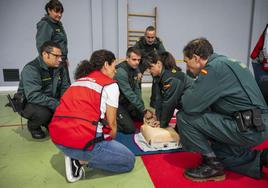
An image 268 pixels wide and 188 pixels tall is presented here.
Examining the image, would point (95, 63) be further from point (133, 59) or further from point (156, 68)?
point (133, 59)

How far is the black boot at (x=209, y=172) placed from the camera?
1.75 m

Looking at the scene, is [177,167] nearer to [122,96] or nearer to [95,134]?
[95,134]

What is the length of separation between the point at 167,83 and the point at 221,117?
0.72 meters

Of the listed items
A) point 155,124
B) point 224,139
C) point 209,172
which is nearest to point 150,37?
point 155,124

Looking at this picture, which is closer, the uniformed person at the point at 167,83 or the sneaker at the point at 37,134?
the uniformed person at the point at 167,83

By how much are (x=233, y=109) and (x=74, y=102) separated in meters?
1.13

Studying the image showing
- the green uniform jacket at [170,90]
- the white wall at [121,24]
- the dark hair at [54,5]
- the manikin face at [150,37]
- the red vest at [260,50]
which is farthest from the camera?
the white wall at [121,24]

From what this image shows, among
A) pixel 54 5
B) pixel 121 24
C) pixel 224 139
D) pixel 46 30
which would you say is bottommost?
pixel 224 139

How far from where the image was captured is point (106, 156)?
5.56ft

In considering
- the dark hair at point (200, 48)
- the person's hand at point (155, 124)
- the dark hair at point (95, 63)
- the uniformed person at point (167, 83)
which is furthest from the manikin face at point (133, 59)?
the dark hair at point (200, 48)

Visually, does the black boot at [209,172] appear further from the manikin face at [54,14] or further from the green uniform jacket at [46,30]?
the manikin face at [54,14]

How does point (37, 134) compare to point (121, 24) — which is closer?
point (37, 134)

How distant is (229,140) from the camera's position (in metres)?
1.69

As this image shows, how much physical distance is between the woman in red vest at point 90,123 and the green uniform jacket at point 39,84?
0.79 meters
